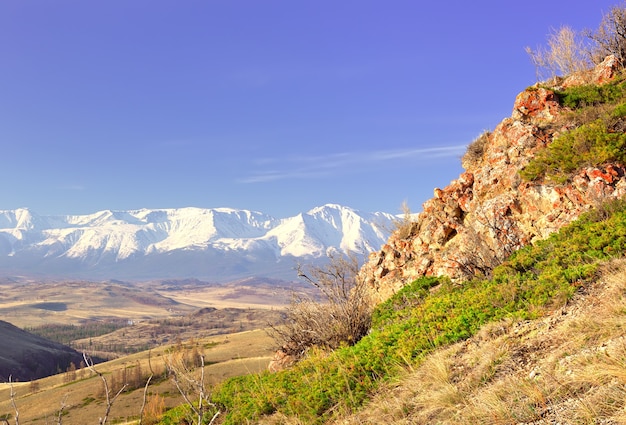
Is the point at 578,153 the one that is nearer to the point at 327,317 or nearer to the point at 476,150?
the point at 476,150

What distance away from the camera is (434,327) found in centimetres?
894

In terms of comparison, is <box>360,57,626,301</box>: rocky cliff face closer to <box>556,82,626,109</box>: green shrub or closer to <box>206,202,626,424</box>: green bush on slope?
<box>556,82,626,109</box>: green shrub

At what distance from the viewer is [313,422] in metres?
7.20

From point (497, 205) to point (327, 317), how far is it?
316 inches

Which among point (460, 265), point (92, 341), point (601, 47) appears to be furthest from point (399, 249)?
point (92, 341)

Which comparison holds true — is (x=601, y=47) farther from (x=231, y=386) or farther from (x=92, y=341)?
(x=92, y=341)

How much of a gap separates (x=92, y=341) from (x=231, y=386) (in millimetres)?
195167

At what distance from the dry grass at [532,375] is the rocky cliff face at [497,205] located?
5505 mm

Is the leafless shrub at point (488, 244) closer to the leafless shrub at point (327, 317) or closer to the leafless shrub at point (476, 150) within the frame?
the leafless shrub at point (327, 317)

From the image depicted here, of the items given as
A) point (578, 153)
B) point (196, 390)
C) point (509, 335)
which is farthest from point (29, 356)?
point (578, 153)

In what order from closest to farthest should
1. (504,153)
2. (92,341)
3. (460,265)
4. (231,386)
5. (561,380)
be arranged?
(561,380), (231,386), (460,265), (504,153), (92,341)

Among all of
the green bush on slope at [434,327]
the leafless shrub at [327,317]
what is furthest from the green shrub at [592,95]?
the leafless shrub at [327,317]

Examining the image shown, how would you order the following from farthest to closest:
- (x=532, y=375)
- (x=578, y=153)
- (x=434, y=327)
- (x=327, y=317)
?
(x=578, y=153), (x=327, y=317), (x=434, y=327), (x=532, y=375)

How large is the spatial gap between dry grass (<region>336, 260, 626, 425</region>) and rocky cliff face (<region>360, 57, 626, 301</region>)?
5.51 metres
